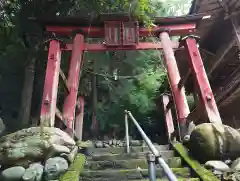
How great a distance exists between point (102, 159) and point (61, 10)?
21.9ft

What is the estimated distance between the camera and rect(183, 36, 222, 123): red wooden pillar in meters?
4.82

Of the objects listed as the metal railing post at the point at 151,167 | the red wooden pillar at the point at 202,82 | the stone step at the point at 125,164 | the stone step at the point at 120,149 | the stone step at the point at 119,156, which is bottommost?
the metal railing post at the point at 151,167

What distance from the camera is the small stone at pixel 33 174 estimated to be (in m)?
3.34

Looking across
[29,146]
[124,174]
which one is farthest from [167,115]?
[29,146]

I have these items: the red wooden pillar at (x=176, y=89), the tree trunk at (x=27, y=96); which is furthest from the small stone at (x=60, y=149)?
the tree trunk at (x=27, y=96)

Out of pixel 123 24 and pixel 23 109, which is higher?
pixel 123 24

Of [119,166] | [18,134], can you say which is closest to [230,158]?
[119,166]

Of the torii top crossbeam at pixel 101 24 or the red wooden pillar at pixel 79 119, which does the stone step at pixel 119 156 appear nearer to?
the red wooden pillar at pixel 79 119

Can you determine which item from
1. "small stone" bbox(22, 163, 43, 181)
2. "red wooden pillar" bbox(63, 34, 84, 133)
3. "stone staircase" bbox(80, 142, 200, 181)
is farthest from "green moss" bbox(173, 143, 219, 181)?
"red wooden pillar" bbox(63, 34, 84, 133)

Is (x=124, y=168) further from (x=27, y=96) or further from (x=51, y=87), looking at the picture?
(x=27, y=96)

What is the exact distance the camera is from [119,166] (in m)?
4.20

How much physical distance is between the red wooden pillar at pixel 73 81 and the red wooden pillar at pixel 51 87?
1.44ft

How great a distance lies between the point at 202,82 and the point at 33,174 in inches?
147

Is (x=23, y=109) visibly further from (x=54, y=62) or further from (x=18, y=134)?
(x=18, y=134)
